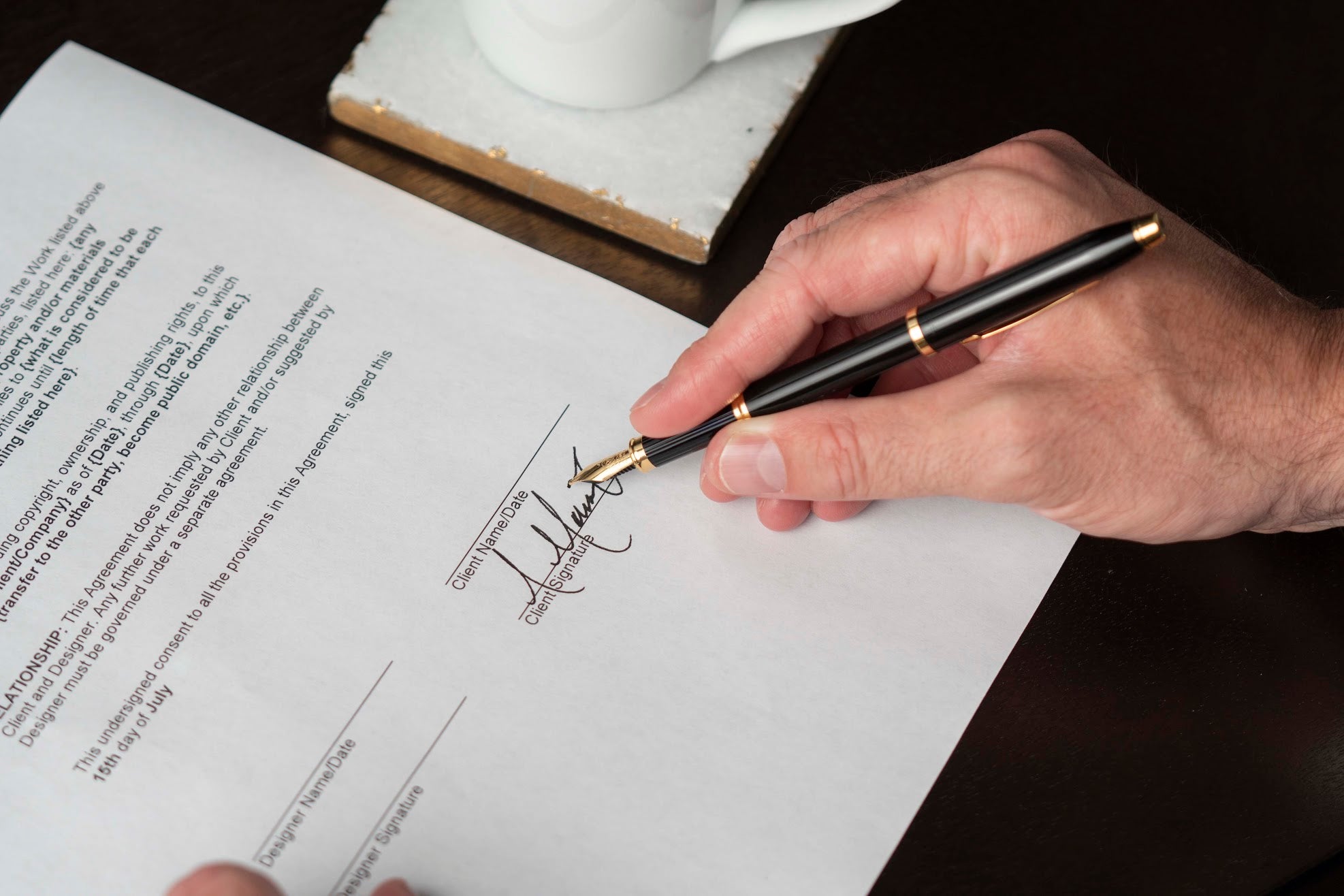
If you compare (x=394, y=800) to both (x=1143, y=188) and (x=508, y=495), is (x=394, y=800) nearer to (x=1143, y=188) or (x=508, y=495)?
(x=508, y=495)

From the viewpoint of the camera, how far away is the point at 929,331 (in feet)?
1.55

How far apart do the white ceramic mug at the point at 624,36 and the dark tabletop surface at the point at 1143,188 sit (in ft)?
0.24

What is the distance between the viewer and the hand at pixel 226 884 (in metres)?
0.43

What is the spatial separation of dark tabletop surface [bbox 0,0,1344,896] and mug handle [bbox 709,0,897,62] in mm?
74

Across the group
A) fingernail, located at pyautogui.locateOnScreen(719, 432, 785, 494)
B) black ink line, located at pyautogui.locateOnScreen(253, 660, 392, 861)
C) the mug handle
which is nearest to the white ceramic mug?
the mug handle

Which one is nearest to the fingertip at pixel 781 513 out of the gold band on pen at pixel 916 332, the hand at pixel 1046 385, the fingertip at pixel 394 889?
the hand at pixel 1046 385

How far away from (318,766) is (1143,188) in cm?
57

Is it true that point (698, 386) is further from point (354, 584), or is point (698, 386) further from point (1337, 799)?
point (1337, 799)

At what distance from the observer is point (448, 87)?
62 centimetres

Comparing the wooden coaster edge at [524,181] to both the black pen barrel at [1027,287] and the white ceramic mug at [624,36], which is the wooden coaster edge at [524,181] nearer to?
the white ceramic mug at [624,36]

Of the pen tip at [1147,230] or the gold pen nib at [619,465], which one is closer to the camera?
the pen tip at [1147,230]

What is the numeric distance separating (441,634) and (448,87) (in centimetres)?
33

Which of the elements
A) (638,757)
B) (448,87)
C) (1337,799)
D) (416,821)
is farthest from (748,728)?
(448,87)

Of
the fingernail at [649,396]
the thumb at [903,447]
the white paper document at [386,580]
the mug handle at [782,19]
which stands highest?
the mug handle at [782,19]
